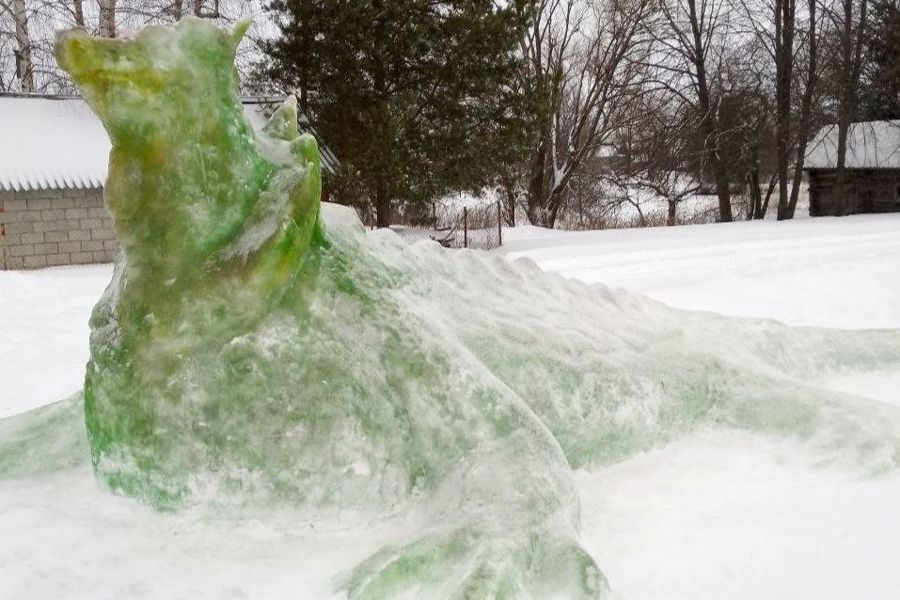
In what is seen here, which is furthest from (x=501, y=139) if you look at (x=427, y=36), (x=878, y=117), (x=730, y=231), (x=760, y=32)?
(x=878, y=117)

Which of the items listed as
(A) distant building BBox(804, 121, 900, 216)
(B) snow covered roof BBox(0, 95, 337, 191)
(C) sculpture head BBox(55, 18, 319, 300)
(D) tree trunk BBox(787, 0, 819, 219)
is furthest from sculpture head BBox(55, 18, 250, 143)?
(A) distant building BBox(804, 121, 900, 216)

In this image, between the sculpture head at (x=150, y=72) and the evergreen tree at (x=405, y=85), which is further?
the evergreen tree at (x=405, y=85)

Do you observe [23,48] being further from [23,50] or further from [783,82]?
[783,82]

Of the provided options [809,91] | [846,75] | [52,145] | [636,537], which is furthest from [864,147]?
[636,537]

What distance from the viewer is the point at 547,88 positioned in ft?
50.8

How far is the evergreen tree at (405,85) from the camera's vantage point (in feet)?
45.8

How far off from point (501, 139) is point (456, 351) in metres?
12.7

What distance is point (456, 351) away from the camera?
9.43ft

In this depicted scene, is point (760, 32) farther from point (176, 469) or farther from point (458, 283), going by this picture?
point (176, 469)

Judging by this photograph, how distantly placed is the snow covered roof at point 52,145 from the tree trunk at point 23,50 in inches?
142

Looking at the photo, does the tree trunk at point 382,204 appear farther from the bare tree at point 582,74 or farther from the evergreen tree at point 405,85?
the bare tree at point 582,74

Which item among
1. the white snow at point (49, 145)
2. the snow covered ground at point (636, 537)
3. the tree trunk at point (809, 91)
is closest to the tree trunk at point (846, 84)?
the tree trunk at point (809, 91)

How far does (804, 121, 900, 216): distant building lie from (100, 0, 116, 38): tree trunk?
55.0 feet

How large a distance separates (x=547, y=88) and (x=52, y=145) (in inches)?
353
